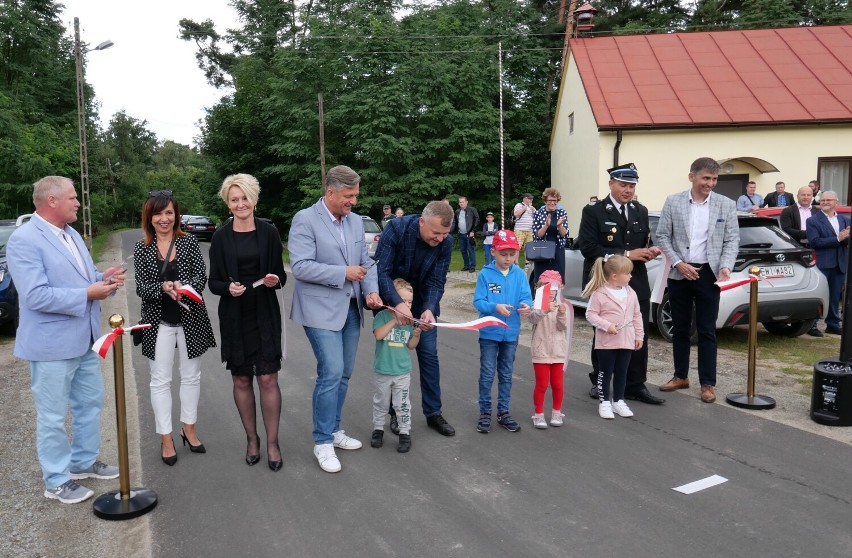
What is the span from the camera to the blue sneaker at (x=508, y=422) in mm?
5426

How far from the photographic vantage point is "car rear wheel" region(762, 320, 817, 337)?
8984 mm

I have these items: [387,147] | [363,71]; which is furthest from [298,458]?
[363,71]

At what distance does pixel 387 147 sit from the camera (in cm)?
2833

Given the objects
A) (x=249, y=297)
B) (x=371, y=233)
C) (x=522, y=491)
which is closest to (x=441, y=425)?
(x=522, y=491)

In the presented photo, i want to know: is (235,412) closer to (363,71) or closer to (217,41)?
(363,71)

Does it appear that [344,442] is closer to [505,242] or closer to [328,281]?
[328,281]

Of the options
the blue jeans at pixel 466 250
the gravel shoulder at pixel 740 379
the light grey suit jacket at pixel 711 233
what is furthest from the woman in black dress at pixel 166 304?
the blue jeans at pixel 466 250

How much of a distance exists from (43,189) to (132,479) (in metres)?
1.94

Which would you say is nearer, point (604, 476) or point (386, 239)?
point (604, 476)

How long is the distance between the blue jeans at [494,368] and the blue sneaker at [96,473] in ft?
8.95

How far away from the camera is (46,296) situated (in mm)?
4004

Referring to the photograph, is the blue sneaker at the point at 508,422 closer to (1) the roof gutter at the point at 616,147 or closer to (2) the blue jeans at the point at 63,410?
(2) the blue jeans at the point at 63,410

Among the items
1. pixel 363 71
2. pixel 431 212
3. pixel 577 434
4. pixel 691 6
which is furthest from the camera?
pixel 691 6

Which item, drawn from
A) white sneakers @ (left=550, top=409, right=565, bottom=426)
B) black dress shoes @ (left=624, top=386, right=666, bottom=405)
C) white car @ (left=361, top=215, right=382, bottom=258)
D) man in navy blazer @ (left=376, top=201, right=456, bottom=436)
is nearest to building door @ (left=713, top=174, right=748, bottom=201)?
white car @ (left=361, top=215, right=382, bottom=258)
